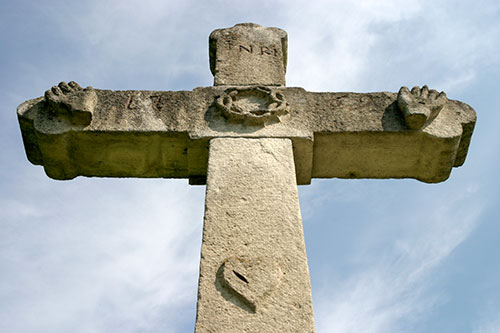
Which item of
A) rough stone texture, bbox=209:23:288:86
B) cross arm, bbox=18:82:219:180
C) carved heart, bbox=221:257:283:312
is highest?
rough stone texture, bbox=209:23:288:86

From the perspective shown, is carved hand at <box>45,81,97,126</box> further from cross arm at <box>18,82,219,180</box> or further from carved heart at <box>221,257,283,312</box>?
carved heart at <box>221,257,283,312</box>

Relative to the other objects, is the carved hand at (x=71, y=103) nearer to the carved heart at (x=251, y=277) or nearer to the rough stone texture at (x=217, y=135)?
the rough stone texture at (x=217, y=135)

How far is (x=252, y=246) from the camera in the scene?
12.1ft

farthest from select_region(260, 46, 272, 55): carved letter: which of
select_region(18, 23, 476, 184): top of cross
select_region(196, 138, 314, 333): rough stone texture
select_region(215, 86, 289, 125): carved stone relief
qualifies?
select_region(196, 138, 314, 333): rough stone texture

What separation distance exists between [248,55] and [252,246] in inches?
108

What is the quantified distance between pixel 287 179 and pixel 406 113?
4.58 feet

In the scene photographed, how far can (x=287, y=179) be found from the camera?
4.30 metres

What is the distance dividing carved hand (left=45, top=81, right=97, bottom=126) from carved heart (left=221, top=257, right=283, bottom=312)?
2087mm

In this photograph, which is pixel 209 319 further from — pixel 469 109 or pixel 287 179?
pixel 469 109

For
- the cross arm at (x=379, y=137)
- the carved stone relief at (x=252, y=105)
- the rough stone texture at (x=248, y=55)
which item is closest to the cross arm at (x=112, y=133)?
the carved stone relief at (x=252, y=105)

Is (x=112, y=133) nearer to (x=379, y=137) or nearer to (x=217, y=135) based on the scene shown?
(x=217, y=135)

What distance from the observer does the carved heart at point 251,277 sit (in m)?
3.38

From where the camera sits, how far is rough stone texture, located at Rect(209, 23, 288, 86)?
5.61 meters

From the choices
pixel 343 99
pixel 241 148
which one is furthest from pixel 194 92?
pixel 343 99
